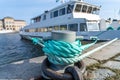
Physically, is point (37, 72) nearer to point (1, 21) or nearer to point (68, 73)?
point (68, 73)

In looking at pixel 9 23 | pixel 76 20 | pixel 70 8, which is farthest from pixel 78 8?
pixel 9 23

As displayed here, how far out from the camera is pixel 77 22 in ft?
42.4

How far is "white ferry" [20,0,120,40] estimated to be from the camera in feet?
39.8

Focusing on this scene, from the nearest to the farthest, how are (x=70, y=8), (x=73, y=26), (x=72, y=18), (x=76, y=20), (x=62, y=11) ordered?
(x=76, y=20), (x=73, y=26), (x=72, y=18), (x=70, y=8), (x=62, y=11)

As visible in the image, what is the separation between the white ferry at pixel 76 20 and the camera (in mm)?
12141

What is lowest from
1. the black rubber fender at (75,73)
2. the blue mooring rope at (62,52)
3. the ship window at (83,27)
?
the black rubber fender at (75,73)

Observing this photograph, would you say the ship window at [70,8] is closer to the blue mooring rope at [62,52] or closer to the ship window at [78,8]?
the ship window at [78,8]

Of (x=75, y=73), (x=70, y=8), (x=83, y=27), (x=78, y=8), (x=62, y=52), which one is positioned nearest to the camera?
(x=75, y=73)

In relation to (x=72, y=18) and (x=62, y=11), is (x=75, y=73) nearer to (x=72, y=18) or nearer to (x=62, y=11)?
(x=72, y=18)

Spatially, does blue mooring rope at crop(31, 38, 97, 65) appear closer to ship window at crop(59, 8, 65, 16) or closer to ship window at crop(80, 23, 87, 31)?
ship window at crop(80, 23, 87, 31)

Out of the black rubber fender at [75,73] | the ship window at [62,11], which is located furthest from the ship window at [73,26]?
the black rubber fender at [75,73]

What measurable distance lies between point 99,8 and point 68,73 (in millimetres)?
16153

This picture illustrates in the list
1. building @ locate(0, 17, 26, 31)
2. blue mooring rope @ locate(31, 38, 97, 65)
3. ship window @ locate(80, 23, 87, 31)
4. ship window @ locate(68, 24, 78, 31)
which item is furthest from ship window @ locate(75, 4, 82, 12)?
building @ locate(0, 17, 26, 31)

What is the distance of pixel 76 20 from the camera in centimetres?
1304
